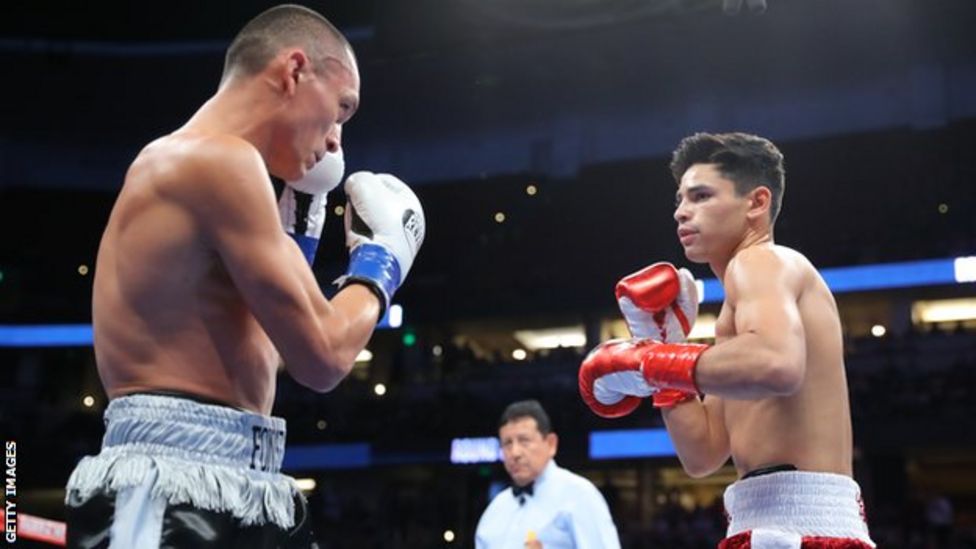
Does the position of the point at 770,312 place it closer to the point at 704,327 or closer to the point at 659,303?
the point at 659,303

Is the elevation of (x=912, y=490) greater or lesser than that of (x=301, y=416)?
lesser

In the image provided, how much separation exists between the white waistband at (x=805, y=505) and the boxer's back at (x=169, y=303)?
1159 millimetres

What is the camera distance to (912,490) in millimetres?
18203

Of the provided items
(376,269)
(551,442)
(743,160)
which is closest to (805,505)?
(743,160)

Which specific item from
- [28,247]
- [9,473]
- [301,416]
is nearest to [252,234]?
[9,473]

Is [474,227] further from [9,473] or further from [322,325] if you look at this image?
[322,325]

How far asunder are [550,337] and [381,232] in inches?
850

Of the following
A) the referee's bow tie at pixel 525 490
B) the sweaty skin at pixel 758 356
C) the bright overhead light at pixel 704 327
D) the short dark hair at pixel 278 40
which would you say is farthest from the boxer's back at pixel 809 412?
the bright overhead light at pixel 704 327

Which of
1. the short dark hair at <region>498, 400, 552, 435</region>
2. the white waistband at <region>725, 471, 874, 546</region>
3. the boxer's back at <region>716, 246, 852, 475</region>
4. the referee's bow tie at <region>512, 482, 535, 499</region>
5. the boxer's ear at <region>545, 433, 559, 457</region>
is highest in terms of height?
the short dark hair at <region>498, 400, 552, 435</region>

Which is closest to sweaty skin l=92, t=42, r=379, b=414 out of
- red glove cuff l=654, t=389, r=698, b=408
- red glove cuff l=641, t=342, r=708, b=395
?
red glove cuff l=641, t=342, r=708, b=395

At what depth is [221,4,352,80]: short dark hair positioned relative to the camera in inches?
79.2

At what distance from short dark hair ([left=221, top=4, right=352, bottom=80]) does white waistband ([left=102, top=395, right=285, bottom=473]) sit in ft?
2.06

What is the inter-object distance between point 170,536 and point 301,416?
17482mm

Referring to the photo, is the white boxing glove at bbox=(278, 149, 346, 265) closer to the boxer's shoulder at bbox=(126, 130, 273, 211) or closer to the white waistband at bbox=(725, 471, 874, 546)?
the boxer's shoulder at bbox=(126, 130, 273, 211)
